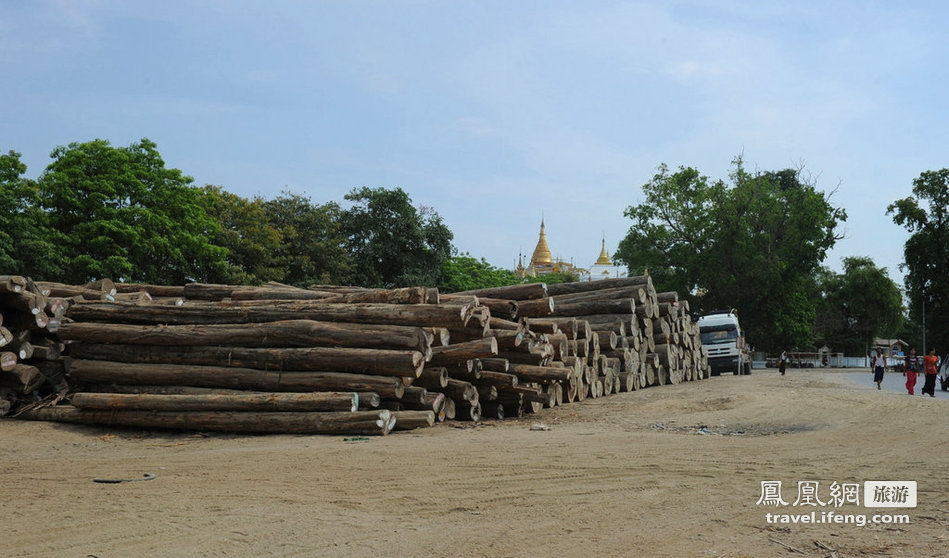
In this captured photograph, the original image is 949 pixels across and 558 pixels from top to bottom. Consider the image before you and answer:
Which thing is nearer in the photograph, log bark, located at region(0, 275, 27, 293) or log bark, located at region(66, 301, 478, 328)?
log bark, located at region(66, 301, 478, 328)

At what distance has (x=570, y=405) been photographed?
16.7 metres

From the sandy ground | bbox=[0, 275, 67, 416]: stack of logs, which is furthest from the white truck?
bbox=[0, 275, 67, 416]: stack of logs

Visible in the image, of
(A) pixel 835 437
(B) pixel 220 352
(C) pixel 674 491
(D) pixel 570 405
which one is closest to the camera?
(C) pixel 674 491

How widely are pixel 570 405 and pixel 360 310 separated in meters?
6.19

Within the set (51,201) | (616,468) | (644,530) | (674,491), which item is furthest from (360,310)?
(51,201)

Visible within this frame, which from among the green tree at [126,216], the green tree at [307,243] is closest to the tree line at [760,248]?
the green tree at [307,243]

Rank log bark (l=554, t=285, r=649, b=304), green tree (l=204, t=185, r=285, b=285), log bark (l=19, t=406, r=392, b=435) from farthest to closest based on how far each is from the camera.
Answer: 1. green tree (l=204, t=185, r=285, b=285)
2. log bark (l=554, t=285, r=649, b=304)
3. log bark (l=19, t=406, r=392, b=435)

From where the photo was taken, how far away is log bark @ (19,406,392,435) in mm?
10883

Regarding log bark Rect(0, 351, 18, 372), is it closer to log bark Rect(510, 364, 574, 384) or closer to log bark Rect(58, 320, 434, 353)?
log bark Rect(58, 320, 434, 353)

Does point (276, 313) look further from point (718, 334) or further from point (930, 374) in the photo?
point (718, 334)

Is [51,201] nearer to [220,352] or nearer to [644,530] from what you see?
[220,352]

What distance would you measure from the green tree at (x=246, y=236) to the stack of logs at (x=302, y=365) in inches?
1057

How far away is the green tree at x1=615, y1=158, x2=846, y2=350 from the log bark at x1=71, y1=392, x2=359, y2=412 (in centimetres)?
4213

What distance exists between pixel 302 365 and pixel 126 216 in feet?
83.1
